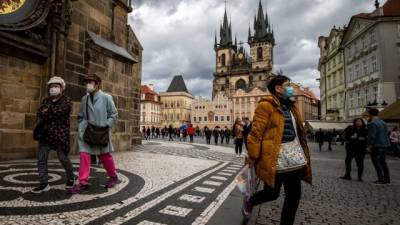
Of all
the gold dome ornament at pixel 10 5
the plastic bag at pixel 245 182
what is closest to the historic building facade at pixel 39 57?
the gold dome ornament at pixel 10 5

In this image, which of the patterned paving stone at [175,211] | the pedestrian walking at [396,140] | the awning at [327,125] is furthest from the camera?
the awning at [327,125]

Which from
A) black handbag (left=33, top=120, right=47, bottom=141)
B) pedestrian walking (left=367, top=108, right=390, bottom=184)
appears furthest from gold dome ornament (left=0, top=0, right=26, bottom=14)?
pedestrian walking (left=367, top=108, right=390, bottom=184)

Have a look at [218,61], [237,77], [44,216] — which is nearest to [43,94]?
[44,216]

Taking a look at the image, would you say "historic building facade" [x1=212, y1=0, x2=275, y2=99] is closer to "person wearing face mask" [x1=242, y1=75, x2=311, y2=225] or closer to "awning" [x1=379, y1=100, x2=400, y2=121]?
"awning" [x1=379, y1=100, x2=400, y2=121]

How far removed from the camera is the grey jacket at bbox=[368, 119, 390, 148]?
21.7ft

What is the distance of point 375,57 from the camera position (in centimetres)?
2833

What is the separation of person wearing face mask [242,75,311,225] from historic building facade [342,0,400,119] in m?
25.0

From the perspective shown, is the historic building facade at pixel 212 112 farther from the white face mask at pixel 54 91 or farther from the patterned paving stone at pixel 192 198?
the white face mask at pixel 54 91

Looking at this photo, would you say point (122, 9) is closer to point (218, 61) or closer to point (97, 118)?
point (97, 118)

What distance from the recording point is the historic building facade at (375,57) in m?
26.8

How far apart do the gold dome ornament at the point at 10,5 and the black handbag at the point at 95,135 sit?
476 centimetres

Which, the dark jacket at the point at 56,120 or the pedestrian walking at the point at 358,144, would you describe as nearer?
the dark jacket at the point at 56,120

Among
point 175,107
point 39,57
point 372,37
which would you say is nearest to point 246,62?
point 175,107

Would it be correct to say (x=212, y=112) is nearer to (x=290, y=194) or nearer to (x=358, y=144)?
(x=358, y=144)
